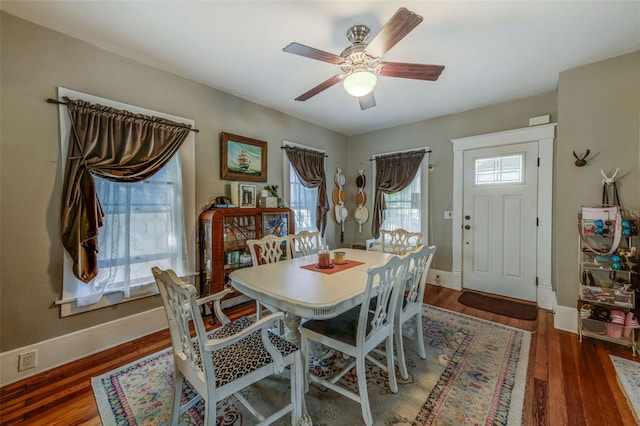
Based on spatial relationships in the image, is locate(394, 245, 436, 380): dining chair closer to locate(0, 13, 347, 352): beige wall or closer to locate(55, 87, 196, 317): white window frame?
locate(55, 87, 196, 317): white window frame

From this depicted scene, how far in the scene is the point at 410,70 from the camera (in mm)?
1963

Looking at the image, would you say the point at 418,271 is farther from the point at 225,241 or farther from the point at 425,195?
the point at 425,195

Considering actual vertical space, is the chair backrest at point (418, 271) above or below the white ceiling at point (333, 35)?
below

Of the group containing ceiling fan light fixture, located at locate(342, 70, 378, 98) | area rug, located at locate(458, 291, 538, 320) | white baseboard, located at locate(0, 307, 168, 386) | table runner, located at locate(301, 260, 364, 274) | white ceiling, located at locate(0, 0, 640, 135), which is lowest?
area rug, located at locate(458, 291, 538, 320)

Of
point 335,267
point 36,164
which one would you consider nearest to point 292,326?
point 335,267

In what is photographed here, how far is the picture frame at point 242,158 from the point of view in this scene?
313cm

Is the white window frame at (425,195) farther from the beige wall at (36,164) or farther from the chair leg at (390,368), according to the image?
the beige wall at (36,164)

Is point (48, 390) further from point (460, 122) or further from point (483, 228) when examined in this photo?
point (460, 122)

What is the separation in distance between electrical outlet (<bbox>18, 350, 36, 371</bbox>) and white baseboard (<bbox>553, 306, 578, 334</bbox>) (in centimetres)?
464

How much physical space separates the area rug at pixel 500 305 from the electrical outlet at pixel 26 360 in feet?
13.8

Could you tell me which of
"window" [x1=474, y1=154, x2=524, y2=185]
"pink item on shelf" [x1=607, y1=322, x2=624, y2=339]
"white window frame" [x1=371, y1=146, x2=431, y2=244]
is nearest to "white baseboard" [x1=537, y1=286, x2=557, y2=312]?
"pink item on shelf" [x1=607, y1=322, x2=624, y2=339]

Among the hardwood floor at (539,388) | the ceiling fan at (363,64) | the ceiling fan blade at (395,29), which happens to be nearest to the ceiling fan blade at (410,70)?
the ceiling fan at (363,64)

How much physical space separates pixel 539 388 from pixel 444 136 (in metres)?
3.25

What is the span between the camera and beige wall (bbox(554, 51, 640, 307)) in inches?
92.2
